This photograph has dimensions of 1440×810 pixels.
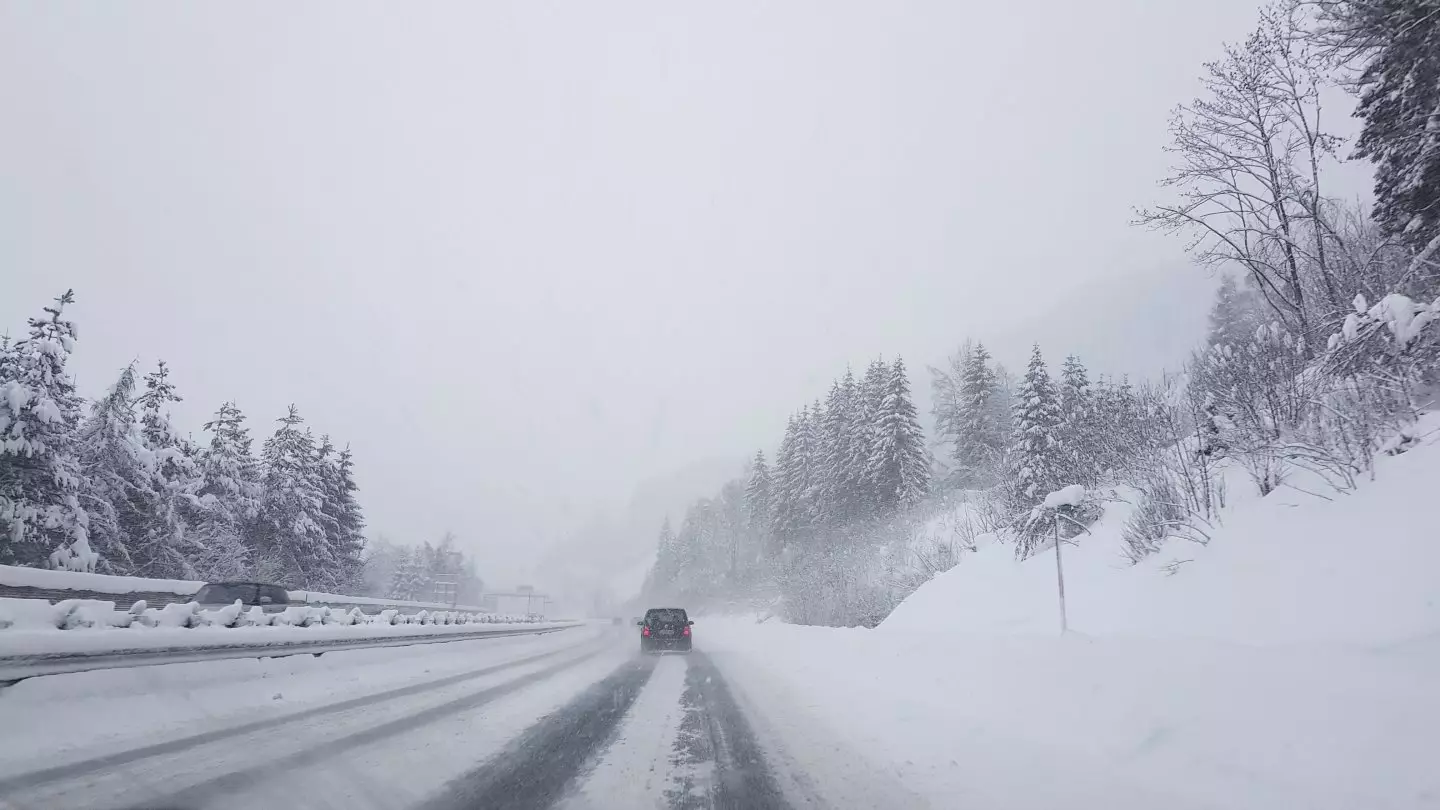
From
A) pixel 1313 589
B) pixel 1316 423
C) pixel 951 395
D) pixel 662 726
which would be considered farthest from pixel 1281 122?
pixel 951 395

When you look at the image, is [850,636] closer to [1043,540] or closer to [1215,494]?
[1043,540]

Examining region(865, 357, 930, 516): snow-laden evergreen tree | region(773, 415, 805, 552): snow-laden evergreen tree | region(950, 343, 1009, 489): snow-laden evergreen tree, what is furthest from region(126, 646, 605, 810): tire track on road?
region(773, 415, 805, 552): snow-laden evergreen tree

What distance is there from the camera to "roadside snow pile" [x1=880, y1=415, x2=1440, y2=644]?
15.7 feet

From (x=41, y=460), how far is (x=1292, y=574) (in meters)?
31.1

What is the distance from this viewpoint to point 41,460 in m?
20.1

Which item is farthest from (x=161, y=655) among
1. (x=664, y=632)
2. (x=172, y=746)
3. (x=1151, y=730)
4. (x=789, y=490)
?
(x=789, y=490)

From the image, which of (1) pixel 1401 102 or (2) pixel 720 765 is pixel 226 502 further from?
(1) pixel 1401 102

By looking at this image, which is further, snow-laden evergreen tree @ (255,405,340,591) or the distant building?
the distant building

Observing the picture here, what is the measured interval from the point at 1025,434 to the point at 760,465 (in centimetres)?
3226

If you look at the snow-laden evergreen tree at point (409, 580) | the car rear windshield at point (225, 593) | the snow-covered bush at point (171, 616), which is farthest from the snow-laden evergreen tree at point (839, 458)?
the snow-laden evergreen tree at point (409, 580)

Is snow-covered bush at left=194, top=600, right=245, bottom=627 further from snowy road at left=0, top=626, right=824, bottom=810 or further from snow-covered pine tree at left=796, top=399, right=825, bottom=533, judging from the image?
snow-covered pine tree at left=796, top=399, right=825, bottom=533

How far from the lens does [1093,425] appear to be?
1409 cm

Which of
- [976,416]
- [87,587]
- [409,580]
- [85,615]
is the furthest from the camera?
[409,580]

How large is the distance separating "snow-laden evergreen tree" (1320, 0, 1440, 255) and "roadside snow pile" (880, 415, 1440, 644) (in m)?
4.86
